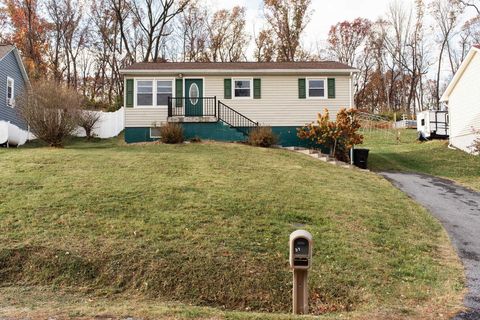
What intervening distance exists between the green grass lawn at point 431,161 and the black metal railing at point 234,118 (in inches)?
232

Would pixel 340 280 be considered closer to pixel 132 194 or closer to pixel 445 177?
pixel 132 194

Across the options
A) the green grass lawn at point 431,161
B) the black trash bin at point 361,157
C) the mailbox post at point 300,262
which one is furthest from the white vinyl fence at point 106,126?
the mailbox post at point 300,262

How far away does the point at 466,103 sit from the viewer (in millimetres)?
21875

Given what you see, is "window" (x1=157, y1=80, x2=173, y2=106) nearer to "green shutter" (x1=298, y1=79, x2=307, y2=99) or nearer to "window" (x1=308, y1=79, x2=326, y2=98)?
"green shutter" (x1=298, y1=79, x2=307, y2=99)

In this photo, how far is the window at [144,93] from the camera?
19750 mm

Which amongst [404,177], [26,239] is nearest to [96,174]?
[26,239]

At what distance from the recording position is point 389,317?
475 cm

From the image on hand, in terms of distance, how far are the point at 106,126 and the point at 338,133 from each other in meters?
15.8

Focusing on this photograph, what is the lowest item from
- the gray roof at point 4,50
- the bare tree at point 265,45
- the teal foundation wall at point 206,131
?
the teal foundation wall at point 206,131

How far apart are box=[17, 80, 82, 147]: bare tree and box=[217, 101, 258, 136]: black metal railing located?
256 inches

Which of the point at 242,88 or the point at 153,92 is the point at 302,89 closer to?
the point at 242,88

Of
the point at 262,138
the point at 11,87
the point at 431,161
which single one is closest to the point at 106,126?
the point at 11,87

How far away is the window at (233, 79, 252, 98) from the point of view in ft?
65.9

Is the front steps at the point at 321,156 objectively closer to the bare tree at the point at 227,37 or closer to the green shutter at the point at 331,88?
the green shutter at the point at 331,88
